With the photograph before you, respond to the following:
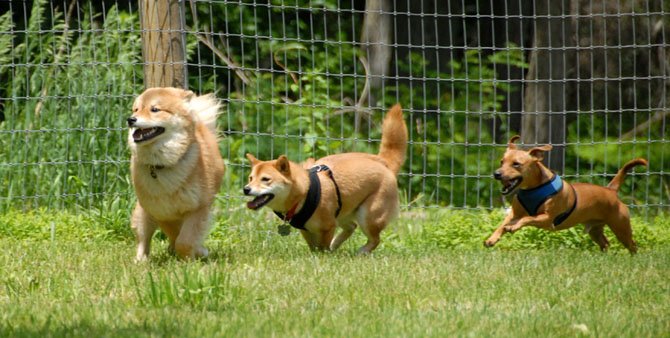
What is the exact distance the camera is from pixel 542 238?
878cm

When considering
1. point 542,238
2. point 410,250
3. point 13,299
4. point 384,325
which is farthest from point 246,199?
point 384,325

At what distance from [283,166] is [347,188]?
471 mm

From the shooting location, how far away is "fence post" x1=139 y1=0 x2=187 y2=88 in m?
8.38

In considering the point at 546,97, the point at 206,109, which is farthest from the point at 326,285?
the point at 546,97

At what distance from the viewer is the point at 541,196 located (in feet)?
26.8

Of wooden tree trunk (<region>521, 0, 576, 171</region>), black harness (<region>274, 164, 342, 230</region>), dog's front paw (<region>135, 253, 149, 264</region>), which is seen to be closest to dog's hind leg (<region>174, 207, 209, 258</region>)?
dog's front paw (<region>135, 253, 149, 264</region>)

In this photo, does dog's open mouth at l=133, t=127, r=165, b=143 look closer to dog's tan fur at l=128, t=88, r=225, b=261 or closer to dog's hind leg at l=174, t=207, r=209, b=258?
dog's tan fur at l=128, t=88, r=225, b=261

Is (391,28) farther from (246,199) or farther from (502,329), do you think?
(502,329)

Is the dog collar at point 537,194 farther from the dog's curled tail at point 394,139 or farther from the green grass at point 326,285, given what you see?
the dog's curled tail at point 394,139

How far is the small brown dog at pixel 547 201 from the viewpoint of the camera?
26.7 ft

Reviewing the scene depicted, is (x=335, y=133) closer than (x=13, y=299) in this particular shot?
No

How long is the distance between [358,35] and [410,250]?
20.0 feet

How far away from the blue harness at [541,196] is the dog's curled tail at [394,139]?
35.4 inches

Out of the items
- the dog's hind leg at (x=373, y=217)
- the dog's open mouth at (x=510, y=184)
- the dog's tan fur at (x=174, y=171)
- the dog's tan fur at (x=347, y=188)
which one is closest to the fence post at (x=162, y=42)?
the dog's tan fur at (x=347, y=188)
